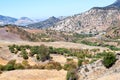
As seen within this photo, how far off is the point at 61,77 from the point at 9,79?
35.4 ft

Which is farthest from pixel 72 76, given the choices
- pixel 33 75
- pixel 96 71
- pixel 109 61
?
pixel 33 75

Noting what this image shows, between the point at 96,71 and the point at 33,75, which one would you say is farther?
the point at 33,75

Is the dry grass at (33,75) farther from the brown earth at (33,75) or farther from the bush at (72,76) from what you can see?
the bush at (72,76)

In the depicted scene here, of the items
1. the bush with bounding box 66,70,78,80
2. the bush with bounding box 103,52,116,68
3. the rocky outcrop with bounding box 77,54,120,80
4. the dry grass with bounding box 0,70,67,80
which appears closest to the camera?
the rocky outcrop with bounding box 77,54,120,80

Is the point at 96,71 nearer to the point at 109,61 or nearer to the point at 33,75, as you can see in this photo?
the point at 109,61

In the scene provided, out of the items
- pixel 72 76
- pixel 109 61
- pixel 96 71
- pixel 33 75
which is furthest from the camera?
pixel 33 75

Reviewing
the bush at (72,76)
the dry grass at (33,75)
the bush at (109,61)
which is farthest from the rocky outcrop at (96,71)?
the dry grass at (33,75)

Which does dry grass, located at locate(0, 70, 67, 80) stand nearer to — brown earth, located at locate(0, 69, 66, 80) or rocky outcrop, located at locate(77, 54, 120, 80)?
brown earth, located at locate(0, 69, 66, 80)

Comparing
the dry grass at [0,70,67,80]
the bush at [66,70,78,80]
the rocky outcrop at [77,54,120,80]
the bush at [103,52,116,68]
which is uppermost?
the bush at [103,52,116,68]

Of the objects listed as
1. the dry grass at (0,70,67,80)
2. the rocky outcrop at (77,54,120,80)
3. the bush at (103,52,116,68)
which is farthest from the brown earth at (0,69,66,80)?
the bush at (103,52,116,68)

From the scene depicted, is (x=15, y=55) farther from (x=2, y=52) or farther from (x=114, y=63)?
(x=114, y=63)

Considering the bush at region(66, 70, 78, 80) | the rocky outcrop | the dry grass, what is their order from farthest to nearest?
the dry grass → the bush at region(66, 70, 78, 80) → the rocky outcrop

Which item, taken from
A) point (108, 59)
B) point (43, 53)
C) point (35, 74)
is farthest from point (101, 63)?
point (43, 53)

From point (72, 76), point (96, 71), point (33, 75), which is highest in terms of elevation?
point (96, 71)
